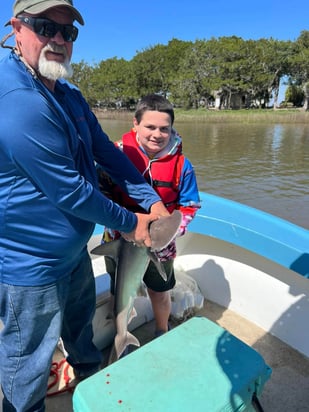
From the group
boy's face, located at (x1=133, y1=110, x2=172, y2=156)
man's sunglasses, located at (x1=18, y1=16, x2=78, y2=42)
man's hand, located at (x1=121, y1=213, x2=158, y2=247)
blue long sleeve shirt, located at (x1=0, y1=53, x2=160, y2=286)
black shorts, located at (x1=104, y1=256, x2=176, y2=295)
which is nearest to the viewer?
blue long sleeve shirt, located at (x1=0, y1=53, x2=160, y2=286)

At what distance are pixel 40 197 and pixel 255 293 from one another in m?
2.44

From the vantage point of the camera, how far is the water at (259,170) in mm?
11008

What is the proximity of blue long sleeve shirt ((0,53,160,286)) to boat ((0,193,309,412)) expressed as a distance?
118 cm

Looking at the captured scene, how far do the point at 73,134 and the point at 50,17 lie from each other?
50 cm

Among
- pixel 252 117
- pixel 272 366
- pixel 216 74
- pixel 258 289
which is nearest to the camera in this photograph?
pixel 272 366

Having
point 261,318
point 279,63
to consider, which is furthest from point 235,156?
point 279,63

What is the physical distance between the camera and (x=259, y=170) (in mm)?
15250

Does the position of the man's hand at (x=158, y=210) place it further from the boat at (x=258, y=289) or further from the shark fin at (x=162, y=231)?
the boat at (x=258, y=289)

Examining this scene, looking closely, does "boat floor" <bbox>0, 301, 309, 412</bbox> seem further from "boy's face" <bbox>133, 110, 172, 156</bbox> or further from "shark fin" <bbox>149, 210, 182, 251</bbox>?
"boy's face" <bbox>133, 110, 172, 156</bbox>

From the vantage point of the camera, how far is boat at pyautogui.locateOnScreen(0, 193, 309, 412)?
2617 millimetres

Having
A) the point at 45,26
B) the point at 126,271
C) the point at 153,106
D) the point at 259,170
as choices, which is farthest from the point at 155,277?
the point at 259,170

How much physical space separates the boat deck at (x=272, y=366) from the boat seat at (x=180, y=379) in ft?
2.95

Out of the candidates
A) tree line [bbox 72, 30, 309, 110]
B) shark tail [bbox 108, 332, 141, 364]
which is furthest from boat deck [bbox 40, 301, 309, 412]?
tree line [bbox 72, 30, 309, 110]

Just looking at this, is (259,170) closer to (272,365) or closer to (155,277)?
(272,365)
